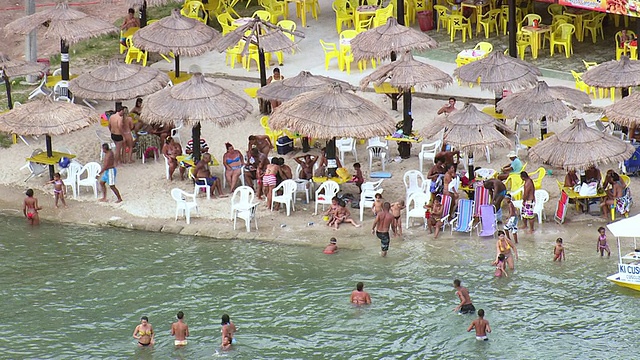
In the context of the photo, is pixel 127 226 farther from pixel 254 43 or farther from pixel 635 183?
pixel 635 183

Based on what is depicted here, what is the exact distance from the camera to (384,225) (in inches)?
944

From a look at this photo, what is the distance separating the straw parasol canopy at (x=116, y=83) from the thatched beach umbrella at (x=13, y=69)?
2.22m

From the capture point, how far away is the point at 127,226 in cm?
2606

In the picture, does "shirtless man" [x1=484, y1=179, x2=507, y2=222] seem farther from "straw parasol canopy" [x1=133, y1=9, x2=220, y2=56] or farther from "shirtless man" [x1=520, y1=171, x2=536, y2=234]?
"straw parasol canopy" [x1=133, y1=9, x2=220, y2=56]

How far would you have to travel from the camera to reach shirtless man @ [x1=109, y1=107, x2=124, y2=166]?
2853 centimetres

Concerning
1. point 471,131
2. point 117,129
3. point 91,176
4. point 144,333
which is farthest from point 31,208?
point 471,131

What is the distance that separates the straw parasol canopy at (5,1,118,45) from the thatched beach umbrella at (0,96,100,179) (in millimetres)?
3396

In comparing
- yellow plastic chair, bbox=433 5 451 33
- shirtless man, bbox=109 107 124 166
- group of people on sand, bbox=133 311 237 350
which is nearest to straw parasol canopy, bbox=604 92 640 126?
yellow plastic chair, bbox=433 5 451 33

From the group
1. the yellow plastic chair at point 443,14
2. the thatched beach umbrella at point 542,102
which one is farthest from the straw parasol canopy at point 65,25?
the thatched beach umbrella at point 542,102

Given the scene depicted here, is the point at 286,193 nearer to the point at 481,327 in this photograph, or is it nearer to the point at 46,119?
the point at 46,119

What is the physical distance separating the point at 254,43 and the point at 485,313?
10681 mm

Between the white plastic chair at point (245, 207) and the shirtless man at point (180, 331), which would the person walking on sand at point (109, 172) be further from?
the shirtless man at point (180, 331)

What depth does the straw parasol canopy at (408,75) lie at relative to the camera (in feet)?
88.8

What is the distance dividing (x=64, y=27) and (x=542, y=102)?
11.6 metres
